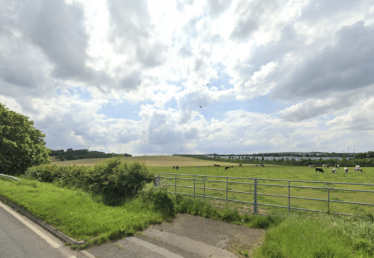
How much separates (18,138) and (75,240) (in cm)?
2602

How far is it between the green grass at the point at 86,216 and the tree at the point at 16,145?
16815mm

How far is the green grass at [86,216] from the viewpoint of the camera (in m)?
6.24

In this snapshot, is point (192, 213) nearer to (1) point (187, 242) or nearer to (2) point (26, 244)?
(1) point (187, 242)

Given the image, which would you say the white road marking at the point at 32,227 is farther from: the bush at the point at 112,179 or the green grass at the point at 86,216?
the bush at the point at 112,179

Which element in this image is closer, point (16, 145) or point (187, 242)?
point (187, 242)

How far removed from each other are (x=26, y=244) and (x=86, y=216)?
6.09ft

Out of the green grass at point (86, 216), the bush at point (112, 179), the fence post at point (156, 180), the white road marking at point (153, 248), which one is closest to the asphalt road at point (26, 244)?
the green grass at point (86, 216)

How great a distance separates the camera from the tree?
2269 centimetres

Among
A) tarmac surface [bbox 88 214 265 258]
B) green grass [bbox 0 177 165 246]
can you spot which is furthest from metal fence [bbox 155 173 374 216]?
green grass [bbox 0 177 165 246]

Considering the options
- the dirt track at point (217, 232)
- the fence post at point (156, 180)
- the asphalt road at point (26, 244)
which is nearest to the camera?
the asphalt road at point (26, 244)

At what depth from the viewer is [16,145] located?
904 inches

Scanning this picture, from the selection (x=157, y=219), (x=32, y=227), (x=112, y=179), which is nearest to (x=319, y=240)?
(x=157, y=219)

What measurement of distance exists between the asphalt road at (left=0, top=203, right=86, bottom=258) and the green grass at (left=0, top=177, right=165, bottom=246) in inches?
19.4

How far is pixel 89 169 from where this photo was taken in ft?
46.3
